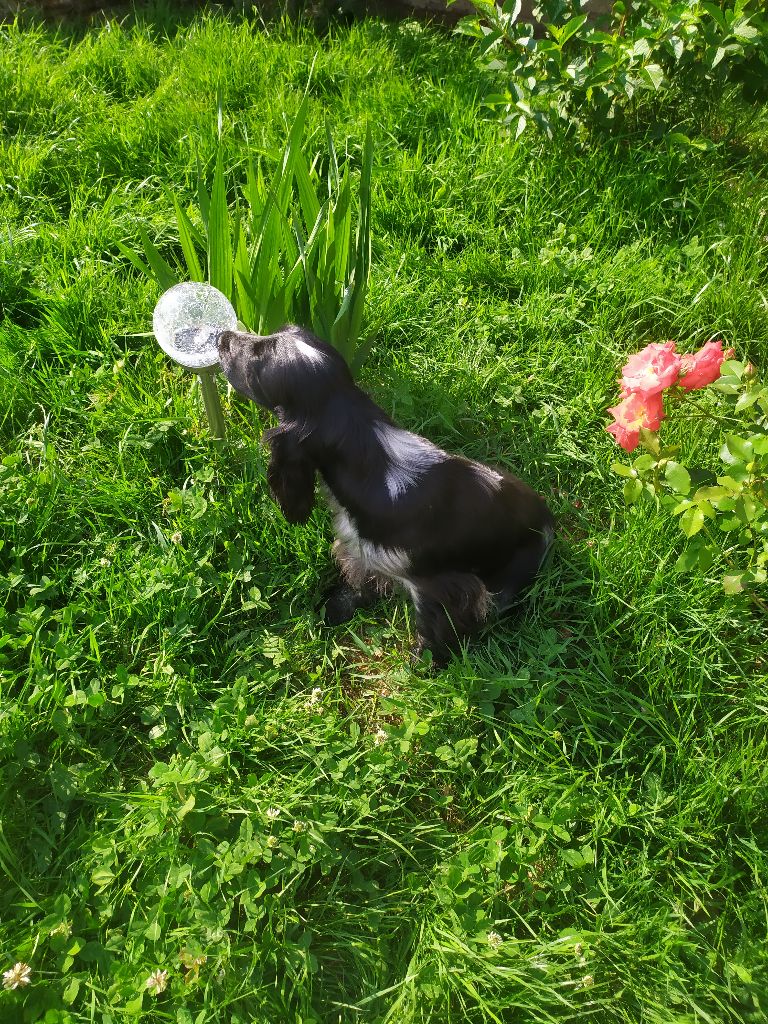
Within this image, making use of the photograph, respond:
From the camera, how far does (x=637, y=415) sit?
5.53ft

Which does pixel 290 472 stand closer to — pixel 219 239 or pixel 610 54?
pixel 219 239

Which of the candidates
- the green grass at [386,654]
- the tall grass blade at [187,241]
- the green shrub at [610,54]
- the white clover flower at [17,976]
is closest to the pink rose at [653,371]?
the green grass at [386,654]

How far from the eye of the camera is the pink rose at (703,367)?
1710mm

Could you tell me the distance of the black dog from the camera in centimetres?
188

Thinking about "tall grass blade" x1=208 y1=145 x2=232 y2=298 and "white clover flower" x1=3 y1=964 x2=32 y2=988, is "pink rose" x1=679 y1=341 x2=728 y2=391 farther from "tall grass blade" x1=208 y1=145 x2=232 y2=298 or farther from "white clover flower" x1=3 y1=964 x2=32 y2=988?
"white clover flower" x1=3 y1=964 x2=32 y2=988

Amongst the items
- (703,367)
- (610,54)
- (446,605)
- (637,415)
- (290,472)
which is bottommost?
(446,605)

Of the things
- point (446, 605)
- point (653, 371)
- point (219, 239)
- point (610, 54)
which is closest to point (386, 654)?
point (446, 605)

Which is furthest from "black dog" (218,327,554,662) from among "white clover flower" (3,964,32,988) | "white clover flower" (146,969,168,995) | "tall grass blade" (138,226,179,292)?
"white clover flower" (3,964,32,988)

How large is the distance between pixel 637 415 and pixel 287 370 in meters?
0.85

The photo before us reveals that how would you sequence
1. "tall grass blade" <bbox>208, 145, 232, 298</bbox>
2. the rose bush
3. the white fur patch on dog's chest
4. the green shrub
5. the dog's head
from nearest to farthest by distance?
the rose bush < the dog's head < the white fur patch on dog's chest < "tall grass blade" <bbox>208, 145, 232, 298</bbox> < the green shrub

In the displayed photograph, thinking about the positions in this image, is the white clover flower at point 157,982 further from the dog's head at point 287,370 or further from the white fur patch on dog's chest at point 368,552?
the dog's head at point 287,370

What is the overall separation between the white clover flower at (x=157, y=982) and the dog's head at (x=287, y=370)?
4.19 ft

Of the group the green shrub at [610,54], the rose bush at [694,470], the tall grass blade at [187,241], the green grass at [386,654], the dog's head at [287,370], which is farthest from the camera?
the green shrub at [610,54]

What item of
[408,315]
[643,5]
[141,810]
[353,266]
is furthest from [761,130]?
[141,810]
